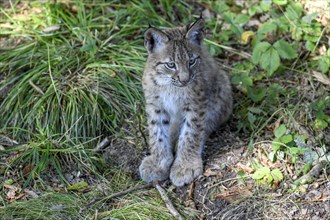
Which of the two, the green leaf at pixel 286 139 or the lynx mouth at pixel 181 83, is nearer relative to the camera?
the lynx mouth at pixel 181 83

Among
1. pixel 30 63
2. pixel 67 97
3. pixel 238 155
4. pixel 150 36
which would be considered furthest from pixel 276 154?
pixel 30 63

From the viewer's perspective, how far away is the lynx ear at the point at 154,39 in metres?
5.03

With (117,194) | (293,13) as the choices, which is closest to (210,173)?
(117,194)

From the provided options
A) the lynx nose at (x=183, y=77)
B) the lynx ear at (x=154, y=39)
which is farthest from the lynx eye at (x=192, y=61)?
the lynx ear at (x=154, y=39)

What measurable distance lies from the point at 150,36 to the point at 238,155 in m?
1.20

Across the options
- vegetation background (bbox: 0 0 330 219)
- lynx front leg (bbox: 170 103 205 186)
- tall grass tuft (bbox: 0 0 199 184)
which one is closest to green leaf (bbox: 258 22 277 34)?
vegetation background (bbox: 0 0 330 219)

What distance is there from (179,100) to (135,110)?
2.37 feet

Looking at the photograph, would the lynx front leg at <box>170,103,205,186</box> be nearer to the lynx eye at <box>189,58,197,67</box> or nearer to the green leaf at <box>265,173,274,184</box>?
the lynx eye at <box>189,58,197,67</box>

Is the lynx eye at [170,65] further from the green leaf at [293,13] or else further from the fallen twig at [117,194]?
the green leaf at [293,13]

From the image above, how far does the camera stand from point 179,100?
528 cm

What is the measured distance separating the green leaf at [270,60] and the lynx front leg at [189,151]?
0.93m

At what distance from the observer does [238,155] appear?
5461 millimetres

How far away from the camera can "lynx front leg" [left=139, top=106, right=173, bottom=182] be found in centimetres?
536

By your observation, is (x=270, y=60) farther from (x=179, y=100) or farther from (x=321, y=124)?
(x=179, y=100)
